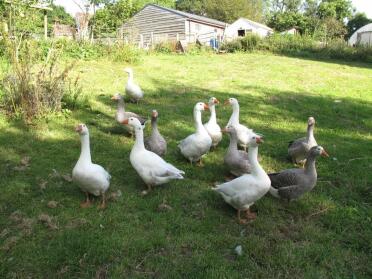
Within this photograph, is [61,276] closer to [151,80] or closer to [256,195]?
[256,195]

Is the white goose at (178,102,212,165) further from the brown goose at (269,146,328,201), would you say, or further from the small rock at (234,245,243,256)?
the small rock at (234,245,243,256)

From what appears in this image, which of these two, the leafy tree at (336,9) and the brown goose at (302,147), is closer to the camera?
the brown goose at (302,147)

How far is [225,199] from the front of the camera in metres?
4.97

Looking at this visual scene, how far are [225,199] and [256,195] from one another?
1.52 ft

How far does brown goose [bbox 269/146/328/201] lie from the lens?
201 inches

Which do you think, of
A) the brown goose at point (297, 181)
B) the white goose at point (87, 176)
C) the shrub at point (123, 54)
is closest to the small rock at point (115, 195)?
the white goose at point (87, 176)

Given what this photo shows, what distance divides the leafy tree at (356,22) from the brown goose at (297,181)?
2970 inches

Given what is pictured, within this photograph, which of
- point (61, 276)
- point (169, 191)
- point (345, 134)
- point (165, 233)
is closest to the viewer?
point (61, 276)

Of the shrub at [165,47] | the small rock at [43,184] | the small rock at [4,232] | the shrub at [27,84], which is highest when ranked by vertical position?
the shrub at [165,47]

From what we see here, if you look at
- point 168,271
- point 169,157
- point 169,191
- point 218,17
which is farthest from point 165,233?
point 218,17

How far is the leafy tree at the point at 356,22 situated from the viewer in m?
71.6

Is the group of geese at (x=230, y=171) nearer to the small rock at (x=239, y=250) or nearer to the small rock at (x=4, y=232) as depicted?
the small rock at (x=239, y=250)

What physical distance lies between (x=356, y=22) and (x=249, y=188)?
79.3 meters

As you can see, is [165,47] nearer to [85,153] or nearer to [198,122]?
[198,122]
